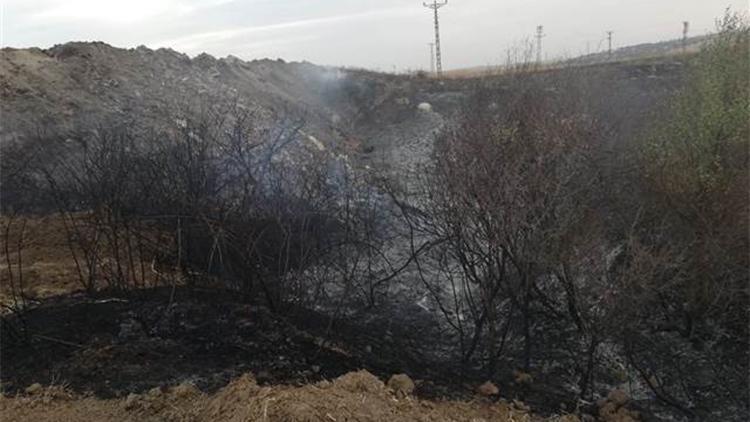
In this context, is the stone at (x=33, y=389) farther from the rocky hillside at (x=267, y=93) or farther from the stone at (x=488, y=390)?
the rocky hillside at (x=267, y=93)

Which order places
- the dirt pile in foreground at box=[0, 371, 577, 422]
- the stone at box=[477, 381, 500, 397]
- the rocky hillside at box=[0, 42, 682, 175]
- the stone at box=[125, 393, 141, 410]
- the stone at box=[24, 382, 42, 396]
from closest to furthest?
the dirt pile in foreground at box=[0, 371, 577, 422], the stone at box=[125, 393, 141, 410], the stone at box=[24, 382, 42, 396], the stone at box=[477, 381, 500, 397], the rocky hillside at box=[0, 42, 682, 175]

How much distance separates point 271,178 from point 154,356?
118 inches

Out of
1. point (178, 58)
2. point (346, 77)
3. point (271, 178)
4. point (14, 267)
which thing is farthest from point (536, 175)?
point (346, 77)

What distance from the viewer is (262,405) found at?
4082 millimetres

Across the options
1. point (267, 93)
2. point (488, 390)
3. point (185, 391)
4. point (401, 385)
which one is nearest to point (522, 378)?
point (488, 390)

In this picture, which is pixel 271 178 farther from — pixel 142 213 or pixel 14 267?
pixel 14 267

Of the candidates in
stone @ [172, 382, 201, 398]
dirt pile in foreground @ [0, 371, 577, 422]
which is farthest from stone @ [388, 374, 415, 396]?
stone @ [172, 382, 201, 398]

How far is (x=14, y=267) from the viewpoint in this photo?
8.27 m

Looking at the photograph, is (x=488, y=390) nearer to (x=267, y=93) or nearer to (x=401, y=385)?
(x=401, y=385)

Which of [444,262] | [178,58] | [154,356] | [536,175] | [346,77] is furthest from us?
[346,77]

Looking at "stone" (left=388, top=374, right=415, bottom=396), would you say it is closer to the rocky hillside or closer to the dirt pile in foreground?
the dirt pile in foreground

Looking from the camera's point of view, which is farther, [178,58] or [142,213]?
[178,58]

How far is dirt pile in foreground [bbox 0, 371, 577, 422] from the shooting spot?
13.5ft

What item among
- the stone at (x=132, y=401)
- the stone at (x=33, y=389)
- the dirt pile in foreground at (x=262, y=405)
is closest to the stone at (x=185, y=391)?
the dirt pile in foreground at (x=262, y=405)
